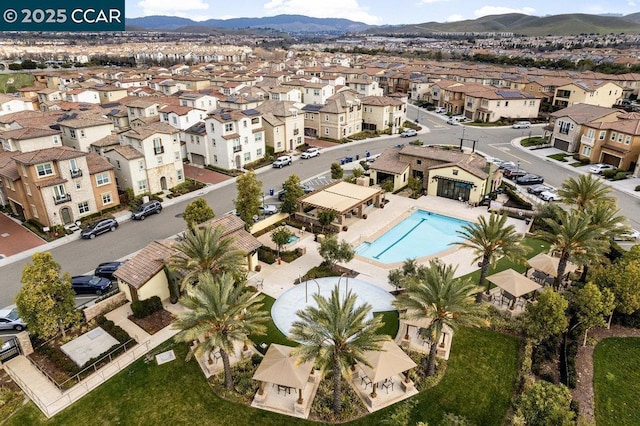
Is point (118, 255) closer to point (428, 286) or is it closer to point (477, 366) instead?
point (428, 286)

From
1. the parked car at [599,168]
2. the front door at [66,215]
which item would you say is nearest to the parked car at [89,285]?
the front door at [66,215]

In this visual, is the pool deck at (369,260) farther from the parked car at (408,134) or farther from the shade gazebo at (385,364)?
the parked car at (408,134)

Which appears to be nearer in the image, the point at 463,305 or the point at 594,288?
the point at 463,305

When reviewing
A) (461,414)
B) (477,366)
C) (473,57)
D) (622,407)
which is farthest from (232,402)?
(473,57)

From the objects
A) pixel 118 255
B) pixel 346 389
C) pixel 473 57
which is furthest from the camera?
pixel 473 57

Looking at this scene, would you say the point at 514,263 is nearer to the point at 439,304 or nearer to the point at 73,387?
the point at 439,304

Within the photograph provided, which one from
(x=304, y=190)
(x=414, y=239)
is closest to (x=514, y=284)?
(x=414, y=239)

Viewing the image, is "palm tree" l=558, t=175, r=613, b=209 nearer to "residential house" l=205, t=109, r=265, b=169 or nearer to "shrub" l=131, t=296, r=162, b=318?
"shrub" l=131, t=296, r=162, b=318
